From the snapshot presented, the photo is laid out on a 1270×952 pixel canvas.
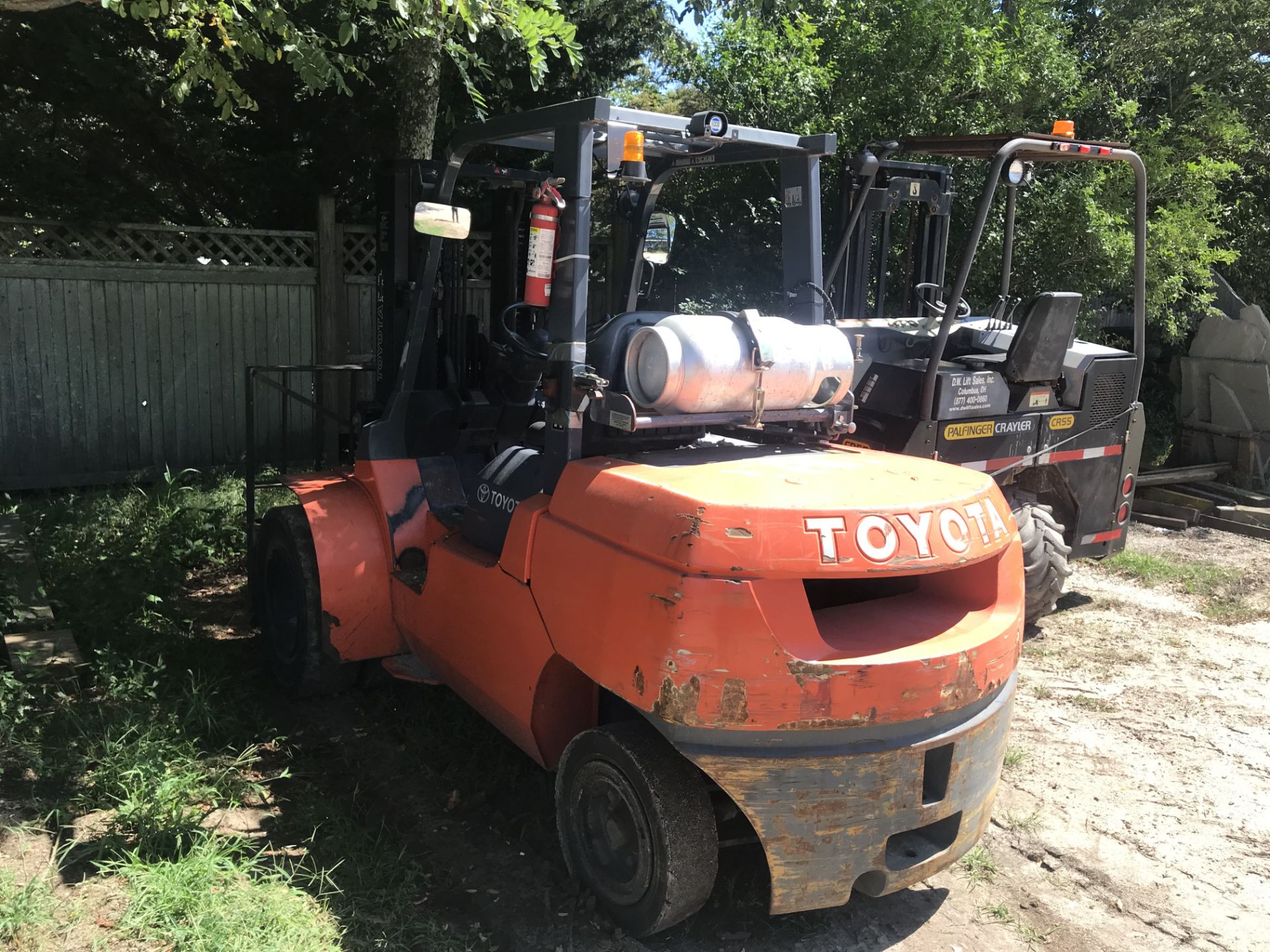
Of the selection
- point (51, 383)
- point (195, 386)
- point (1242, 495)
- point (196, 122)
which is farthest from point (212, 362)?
point (1242, 495)

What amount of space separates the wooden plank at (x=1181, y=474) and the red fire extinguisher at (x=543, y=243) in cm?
779

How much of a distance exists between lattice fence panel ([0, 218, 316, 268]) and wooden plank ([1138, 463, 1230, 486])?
316 inches

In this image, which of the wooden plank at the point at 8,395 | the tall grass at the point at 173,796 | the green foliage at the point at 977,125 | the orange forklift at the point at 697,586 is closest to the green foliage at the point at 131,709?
the tall grass at the point at 173,796

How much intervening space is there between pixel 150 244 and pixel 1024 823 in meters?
9.05

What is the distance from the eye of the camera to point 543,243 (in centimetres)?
349

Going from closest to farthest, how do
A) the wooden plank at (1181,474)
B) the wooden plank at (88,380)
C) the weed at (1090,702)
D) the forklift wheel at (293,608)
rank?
1. the forklift wheel at (293,608)
2. the weed at (1090,702)
3. the wooden plank at (88,380)
4. the wooden plank at (1181,474)

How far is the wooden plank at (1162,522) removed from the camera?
9.17m

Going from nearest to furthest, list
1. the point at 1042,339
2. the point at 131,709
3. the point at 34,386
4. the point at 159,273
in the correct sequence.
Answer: the point at 131,709, the point at 1042,339, the point at 34,386, the point at 159,273

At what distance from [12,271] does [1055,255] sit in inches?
351

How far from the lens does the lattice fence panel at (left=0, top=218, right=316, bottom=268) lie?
8.18 metres

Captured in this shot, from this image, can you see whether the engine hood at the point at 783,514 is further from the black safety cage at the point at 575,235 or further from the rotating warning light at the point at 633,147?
the rotating warning light at the point at 633,147

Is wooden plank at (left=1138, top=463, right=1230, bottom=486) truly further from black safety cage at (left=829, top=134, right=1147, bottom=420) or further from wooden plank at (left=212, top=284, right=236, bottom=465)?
wooden plank at (left=212, top=284, right=236, bottom=465)

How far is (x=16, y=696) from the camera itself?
4.43 m

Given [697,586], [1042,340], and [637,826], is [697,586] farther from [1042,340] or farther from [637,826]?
[1042,340]
